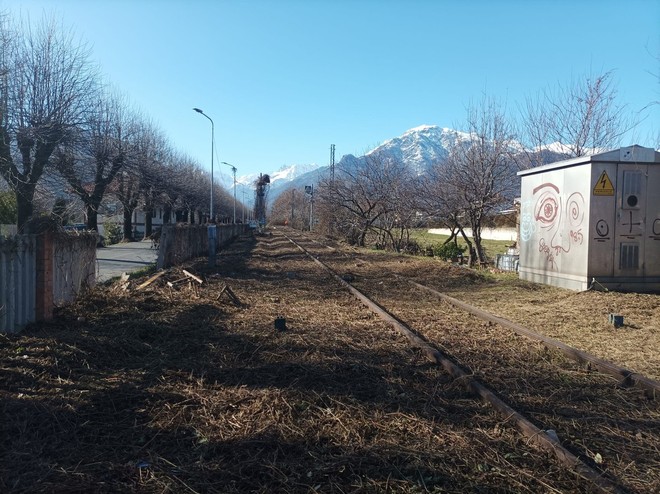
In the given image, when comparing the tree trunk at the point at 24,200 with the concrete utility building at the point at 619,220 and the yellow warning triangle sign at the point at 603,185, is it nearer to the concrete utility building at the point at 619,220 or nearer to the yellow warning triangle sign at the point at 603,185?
the concrete utility building at the point at 619,220

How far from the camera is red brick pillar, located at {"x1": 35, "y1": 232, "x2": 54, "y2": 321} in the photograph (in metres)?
7.51

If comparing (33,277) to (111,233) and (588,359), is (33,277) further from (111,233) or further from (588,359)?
(111,233)

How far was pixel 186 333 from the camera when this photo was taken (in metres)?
7.88

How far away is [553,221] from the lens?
1322cm

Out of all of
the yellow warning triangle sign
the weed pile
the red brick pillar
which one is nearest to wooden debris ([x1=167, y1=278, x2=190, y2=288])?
the weed pile

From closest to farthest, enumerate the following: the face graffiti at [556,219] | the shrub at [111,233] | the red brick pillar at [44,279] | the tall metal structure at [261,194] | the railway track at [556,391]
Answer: the railway track at [556,391]
the red brick pillar at [44,279]
the face graffiti at [556,219]
the shrub at [111,233]
the tall metal structure at [261,194]

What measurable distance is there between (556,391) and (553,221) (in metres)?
8.75

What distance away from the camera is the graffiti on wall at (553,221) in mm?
12234

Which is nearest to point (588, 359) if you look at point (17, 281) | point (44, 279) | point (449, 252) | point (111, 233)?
point (44, 279)

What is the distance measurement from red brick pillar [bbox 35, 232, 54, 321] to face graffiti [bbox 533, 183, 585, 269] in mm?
11131

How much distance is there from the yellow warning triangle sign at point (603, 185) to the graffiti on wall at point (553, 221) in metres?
0.40

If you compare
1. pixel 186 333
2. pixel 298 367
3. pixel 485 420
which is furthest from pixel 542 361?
pixel 186 333

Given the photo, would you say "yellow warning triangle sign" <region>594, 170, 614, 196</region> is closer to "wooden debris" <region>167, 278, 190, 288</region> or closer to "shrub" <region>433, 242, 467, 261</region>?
"wooden debris" <region>167, 278, 190, 288</region>

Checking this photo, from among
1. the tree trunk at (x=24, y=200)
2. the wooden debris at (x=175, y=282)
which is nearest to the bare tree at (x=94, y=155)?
the tree trunk at (x=24, y=200)
